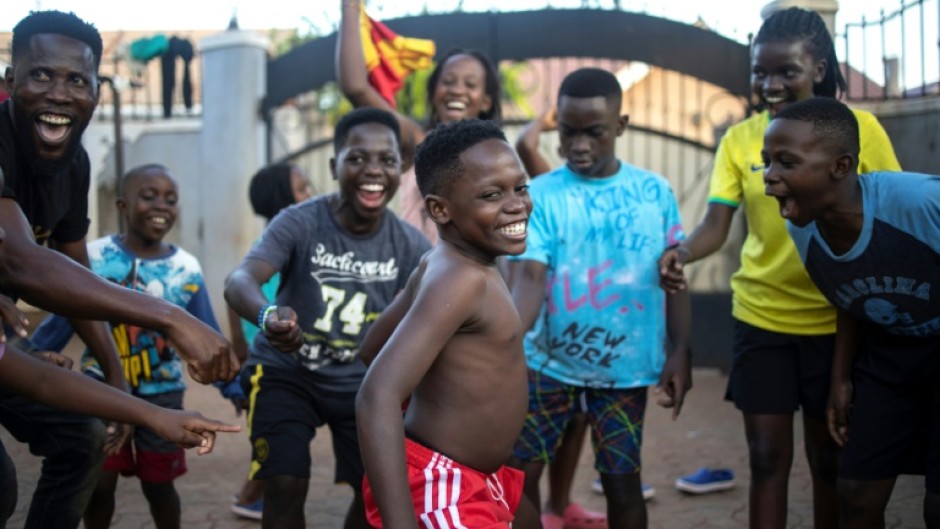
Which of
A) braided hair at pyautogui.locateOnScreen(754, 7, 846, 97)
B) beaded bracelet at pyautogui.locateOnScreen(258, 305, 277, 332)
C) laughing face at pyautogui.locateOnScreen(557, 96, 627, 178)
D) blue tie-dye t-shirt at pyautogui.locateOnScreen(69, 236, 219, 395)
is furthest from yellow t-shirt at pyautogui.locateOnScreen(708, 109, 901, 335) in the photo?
blue tie-dye t-shirt at pyautogui.locateOnScreen(69, 236, 219, 395)

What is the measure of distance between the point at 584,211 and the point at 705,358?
5784 millimetres

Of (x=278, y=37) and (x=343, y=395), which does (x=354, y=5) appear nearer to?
(x=343, y=395)

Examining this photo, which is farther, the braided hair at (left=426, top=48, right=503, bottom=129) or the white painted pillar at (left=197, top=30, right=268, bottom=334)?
the white painted pillar at (left=197, top=30, right=268, bottom=334)

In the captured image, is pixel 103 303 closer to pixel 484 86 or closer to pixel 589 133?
pixel 589 133

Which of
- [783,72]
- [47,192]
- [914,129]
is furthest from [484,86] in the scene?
[914,129]

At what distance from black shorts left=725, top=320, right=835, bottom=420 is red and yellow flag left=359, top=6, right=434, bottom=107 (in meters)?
2.41

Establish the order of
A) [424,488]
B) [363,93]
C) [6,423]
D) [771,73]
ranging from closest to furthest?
[424,488] < [6,423] < [771,73] < [363,93]

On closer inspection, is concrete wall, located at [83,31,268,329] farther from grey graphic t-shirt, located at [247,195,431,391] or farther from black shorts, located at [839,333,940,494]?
black shorts, located at [839,333,940,494]

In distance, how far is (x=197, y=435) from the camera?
267 centimetres

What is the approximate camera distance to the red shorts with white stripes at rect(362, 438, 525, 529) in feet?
8.60

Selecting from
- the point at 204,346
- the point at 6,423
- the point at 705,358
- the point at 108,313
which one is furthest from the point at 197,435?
the point at 705,358

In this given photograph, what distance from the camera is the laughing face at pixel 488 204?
2.78 m

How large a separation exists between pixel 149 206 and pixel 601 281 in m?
2.06

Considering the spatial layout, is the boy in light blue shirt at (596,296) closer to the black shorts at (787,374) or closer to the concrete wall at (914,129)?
the black shorts at (787,374)
